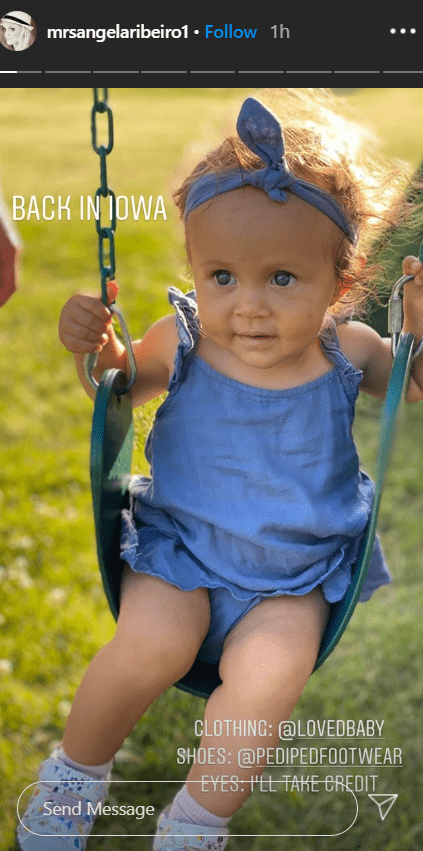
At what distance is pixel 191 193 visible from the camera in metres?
1.43

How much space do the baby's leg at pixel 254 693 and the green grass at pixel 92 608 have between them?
0.43 meters

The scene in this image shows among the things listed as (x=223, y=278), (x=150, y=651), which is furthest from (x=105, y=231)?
(x=150, y=651)

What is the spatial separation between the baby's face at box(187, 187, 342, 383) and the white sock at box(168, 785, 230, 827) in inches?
26.0

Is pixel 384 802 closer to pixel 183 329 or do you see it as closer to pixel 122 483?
pixel 122 483

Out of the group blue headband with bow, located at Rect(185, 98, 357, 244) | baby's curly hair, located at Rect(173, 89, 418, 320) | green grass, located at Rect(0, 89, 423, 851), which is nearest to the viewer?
blue headband with bow, located at Rect(185, 98, 357, 244)

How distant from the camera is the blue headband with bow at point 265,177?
131cm

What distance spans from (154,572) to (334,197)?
0.64 metres

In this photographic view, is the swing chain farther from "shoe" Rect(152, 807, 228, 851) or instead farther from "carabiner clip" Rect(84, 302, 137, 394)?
"shoe" Rect(152, 807, 228, 851)

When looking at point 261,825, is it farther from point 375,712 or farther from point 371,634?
point 371,634

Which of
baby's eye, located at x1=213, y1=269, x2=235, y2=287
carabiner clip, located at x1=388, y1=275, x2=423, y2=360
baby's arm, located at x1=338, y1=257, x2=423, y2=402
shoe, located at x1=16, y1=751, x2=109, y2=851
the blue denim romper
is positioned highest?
baby's eye, located at x1=213, y1=269, x2=235, y2=287

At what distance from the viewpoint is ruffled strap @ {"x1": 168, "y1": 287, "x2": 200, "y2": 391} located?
5.13 feet
